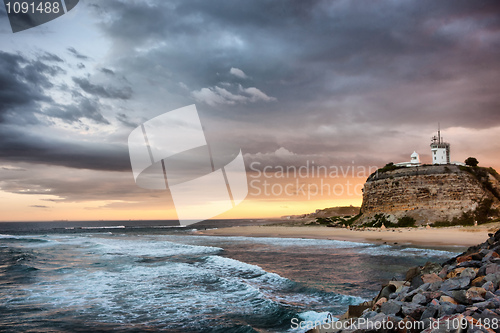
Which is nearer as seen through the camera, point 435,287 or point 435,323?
point 435,323

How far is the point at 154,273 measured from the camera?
17.7 m

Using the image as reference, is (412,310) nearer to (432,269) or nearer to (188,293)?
(432,269)

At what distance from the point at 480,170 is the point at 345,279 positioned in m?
45.7

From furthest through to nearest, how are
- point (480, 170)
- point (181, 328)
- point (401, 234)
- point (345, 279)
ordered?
point (480, 170) < point (401, 234) < point (345, 279) < point (181, 328)

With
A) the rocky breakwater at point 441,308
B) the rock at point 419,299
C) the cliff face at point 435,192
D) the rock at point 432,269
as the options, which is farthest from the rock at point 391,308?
the cliff face at point 435,192

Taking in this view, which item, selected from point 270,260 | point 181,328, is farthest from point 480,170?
point 181,328

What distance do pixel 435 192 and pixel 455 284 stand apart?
152 feet

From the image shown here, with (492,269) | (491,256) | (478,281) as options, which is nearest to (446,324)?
(478,281)

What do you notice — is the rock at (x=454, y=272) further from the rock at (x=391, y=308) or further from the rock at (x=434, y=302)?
the rock at (x=391, y=308)

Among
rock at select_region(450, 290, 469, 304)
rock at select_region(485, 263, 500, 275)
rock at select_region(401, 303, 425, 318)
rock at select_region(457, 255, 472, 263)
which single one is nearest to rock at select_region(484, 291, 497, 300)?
rock at select_region(450, 290, 469, 304)

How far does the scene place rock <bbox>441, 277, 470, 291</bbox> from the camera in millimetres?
6159

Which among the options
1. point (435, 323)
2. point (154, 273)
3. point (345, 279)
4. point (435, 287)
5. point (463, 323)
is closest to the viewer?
point (463, 323)

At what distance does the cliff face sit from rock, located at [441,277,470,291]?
4285 centimetres

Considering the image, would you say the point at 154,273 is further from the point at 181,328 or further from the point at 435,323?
the point at 435,323
